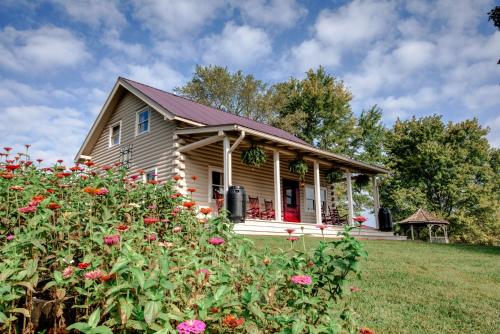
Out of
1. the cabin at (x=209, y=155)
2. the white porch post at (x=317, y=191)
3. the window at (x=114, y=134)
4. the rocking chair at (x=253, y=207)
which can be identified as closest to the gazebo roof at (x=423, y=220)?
the cabin at (x=209, y=155)

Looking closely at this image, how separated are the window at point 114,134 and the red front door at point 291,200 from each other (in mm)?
7473

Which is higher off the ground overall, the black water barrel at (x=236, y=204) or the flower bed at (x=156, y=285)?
the black water barrel at (x=236, y=204)

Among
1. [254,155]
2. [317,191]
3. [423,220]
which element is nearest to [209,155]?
[254,155]

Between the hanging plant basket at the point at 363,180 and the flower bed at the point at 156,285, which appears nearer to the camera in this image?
the flower bed at the point at 156,285

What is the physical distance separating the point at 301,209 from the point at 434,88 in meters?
8.86

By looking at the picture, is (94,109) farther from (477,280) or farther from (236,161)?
(477,280)

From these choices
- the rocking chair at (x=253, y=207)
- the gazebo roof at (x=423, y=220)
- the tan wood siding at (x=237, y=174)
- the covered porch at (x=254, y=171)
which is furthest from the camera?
the gazebo roof at (x=423, y=220)

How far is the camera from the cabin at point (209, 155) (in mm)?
10742

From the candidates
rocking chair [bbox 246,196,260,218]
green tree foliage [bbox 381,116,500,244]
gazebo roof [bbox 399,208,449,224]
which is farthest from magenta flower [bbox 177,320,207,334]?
green tree foliage [bbox 381,116,500,244]

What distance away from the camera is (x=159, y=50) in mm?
9891

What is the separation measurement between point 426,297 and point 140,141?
1142 centimetres

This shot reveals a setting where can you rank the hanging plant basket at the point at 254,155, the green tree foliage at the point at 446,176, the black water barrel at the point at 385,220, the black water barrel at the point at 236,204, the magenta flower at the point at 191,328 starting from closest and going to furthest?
the magenta flower at the point at 191,328 → the black water barrel at the point at 236,204 → the hanging plant basket at the point at 254,155 → the black water barrel at the point at 385,220 → the green tree foliage at the point at 446,176

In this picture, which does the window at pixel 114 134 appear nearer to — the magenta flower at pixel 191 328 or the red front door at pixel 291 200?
the red front door at pixel 291 200

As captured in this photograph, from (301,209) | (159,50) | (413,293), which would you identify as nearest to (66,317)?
(413,293)
